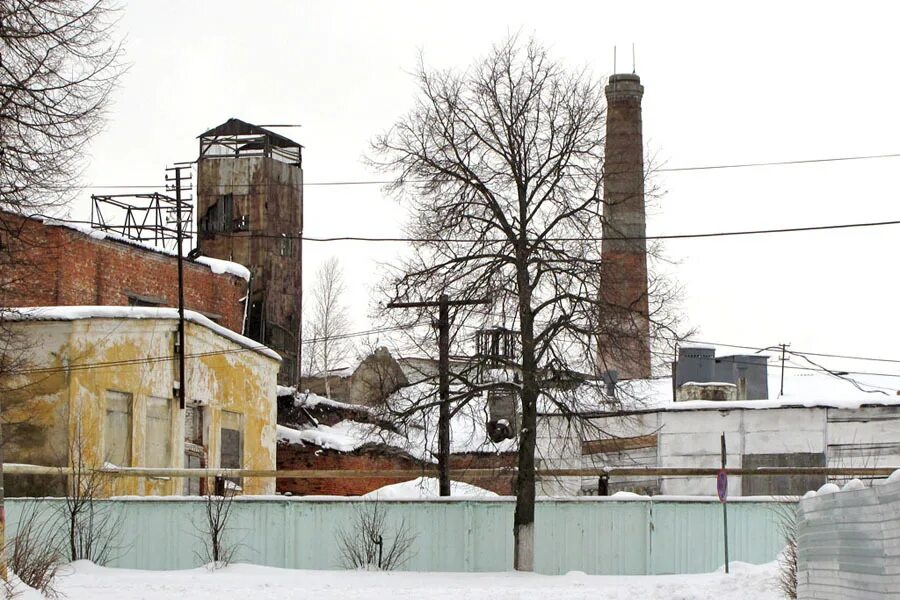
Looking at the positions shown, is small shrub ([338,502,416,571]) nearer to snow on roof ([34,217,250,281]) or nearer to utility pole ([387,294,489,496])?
utility pole ([387,294,489,496])

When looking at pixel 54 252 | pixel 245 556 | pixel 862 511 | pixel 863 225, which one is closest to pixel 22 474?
pixel 245 556

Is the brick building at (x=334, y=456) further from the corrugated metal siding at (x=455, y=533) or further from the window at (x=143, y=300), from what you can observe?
the corrugated metal siding at (x=455, y=533)

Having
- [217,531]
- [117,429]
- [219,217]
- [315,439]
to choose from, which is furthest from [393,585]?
[219,217]

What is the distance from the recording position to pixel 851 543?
1135 cm

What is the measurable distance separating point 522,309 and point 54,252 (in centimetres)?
1946

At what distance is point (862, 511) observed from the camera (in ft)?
35.9

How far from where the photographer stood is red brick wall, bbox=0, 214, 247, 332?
3972 centimetres

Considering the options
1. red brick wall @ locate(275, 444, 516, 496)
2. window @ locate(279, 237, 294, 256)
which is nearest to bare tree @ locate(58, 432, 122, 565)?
red brick wall @ locate(275, 444, 516, 496)

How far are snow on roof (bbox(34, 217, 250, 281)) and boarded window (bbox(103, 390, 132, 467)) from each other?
5.33 meters

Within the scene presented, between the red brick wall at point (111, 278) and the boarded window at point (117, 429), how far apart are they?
528 cm

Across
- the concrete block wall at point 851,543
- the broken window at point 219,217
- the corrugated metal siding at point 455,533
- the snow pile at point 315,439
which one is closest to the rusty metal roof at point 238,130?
the broken window at point 219,217

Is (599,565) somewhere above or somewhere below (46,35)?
below

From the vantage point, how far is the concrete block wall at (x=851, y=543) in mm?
10047

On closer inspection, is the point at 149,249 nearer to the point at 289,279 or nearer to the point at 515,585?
the point at 289,279
